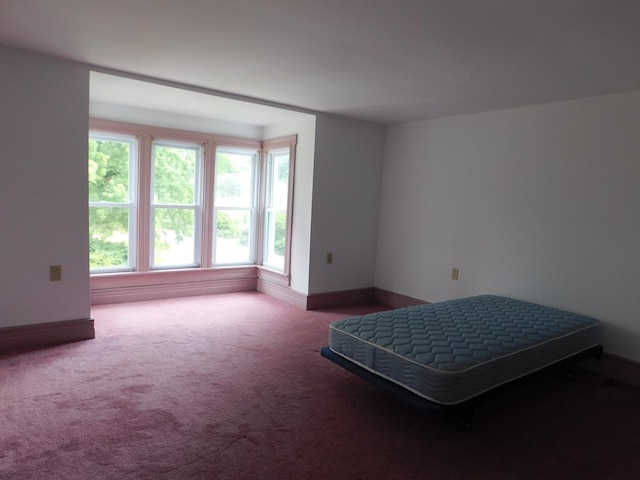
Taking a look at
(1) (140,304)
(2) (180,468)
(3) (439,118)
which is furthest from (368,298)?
(2) (180,468)

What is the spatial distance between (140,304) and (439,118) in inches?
143

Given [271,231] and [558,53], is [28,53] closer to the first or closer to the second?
[271,231]

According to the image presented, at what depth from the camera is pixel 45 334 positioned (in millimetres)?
3207

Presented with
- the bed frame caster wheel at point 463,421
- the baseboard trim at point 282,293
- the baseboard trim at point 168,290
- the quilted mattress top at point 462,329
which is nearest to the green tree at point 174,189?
the baseboard trim at point 168,290

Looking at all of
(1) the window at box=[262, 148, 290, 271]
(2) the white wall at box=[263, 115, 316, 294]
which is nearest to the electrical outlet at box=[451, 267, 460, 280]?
(2) the white wall at box=[263, 115, 316, 294]

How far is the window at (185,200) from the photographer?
451 centimetres

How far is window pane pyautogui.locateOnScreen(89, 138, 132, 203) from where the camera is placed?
4410 mm

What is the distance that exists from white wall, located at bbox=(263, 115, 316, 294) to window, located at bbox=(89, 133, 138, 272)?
5.62 ft

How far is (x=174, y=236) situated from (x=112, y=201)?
0.76m

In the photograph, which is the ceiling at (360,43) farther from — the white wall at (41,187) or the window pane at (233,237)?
the window pane at (233,237)

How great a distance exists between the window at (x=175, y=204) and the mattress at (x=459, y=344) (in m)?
2.81

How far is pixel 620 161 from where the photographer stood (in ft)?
10.4

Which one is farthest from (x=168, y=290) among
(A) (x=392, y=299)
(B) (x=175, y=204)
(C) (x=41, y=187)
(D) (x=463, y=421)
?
(D) (x=463, y=421)

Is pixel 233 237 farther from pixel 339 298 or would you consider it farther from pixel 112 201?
pixel 339 298
